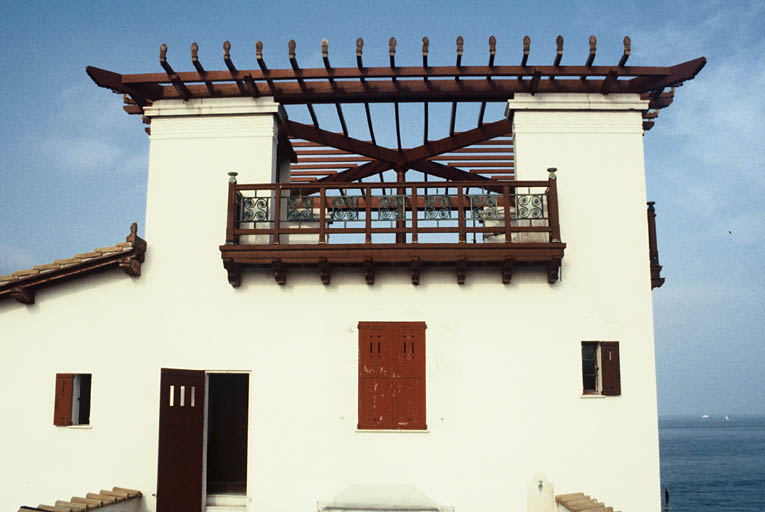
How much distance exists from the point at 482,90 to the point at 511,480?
6746 millimetres

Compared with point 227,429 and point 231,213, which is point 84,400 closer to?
point 227,429

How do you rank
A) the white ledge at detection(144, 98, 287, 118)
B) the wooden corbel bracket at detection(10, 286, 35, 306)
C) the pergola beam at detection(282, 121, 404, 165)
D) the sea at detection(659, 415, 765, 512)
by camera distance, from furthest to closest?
the sea at detection(659, 415, 765, 512) < the pergola beam at detection(282, 121, 404, 165) < the white ledge at detection(144, 98, 287, 118) < the wooden corbel bracket at detection(10, 286, 35, 306)

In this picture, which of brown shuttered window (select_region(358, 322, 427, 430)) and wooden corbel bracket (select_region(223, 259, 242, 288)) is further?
wooden corbel bracket (select_region(223, 259, 242, 288))

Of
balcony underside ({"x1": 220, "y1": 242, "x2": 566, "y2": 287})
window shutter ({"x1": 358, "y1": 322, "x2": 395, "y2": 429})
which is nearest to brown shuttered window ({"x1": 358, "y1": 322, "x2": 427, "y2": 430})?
window shutter ({"x1": 358, "y1": 322, "x2": 395, "y2": 429})

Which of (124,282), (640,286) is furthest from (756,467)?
(124,282)

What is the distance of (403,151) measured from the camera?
14.8m

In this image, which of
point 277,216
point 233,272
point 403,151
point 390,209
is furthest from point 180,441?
point 403,151

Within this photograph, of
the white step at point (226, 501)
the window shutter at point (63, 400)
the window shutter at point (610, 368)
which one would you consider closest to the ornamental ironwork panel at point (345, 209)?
the window shutter at point (610, 368)

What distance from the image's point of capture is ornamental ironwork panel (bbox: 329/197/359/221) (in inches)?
449

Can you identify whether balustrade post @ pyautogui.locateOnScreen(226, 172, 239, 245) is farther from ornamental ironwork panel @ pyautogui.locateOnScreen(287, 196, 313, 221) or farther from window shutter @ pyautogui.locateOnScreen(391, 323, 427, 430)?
window shutter @ pyautogui.locateOnScreen(391, 323, 427, 430)

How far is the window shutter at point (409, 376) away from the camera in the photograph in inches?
433

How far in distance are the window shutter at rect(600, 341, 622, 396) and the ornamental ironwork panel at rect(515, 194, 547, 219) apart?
2.43 meters

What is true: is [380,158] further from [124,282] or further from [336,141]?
[124,282]

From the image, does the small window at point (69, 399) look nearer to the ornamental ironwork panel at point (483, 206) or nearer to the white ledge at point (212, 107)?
the white ledge at point (212, 107)
